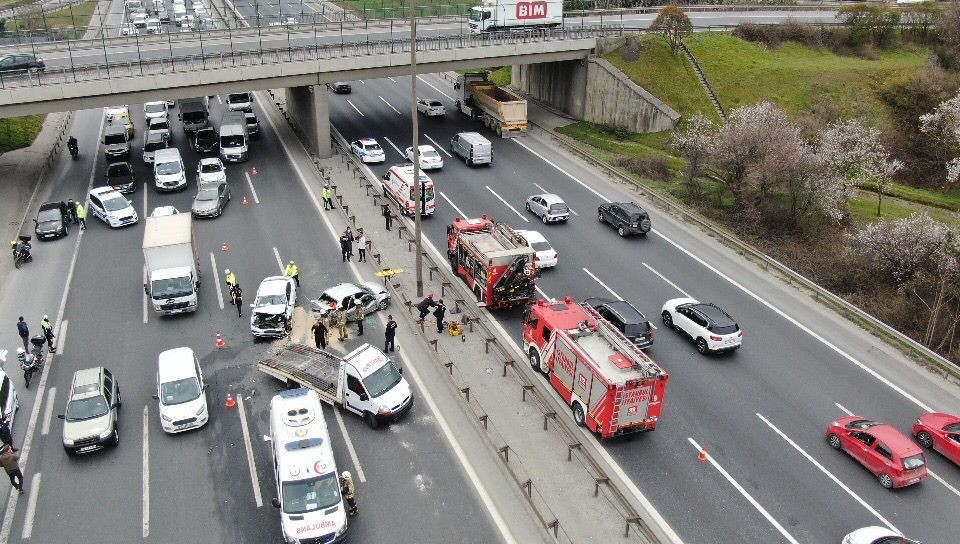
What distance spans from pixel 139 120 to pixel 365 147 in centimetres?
2528

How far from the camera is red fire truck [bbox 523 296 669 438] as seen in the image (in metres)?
22.4

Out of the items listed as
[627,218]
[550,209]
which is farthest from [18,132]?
[627,218]

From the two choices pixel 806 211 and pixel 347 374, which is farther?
pixel 806 211

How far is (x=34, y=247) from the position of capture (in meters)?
37.2

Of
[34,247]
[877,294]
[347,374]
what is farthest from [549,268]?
[34,247]

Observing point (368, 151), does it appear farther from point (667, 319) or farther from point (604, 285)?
point (667, 319)

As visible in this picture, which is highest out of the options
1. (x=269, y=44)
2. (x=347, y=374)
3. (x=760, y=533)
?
(x=269, y=44)

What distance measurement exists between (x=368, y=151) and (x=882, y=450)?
36.8 m

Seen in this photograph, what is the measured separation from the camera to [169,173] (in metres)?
44.6

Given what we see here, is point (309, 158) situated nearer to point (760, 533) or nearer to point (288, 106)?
point (288, 106)

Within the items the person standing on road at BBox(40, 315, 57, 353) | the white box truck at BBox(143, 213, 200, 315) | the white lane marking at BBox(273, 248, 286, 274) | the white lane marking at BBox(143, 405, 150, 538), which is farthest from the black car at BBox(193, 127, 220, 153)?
the white lane marking at BBox(143, 405, 150, 538)

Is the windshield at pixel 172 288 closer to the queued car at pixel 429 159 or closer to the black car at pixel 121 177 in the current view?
the black car at pixel 121 177

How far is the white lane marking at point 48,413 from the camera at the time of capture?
77.6 ft

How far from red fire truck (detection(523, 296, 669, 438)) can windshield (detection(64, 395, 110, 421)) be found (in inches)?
590
